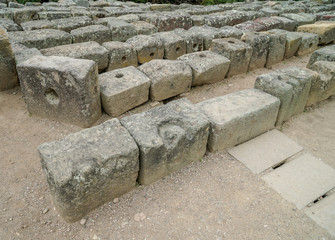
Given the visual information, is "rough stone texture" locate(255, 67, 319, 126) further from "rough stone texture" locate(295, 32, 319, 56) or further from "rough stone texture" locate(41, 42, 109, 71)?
"rough stone texture" locate(295, 32, 319, 56)

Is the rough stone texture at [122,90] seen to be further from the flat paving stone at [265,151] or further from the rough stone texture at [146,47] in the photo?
the flat paving stone at [265,151]

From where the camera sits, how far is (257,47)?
4996 millimetres

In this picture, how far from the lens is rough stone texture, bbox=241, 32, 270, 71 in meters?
4.93

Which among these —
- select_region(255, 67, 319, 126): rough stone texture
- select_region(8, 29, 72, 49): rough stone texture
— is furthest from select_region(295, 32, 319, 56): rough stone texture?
select_region(8, 29, 72, 49): rough stone texture

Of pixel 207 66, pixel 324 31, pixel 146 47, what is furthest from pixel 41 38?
pixel 324 31

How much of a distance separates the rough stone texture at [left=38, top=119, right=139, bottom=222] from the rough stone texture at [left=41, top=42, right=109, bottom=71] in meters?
2.05

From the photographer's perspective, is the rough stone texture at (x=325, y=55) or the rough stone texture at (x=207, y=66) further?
the rough stone texture at (x=325, y=55)

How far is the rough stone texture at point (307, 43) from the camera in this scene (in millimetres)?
5957

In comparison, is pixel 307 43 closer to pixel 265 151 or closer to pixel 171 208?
pixel 265 151

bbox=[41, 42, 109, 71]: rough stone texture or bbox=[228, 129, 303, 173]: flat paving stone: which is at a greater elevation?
bbox=[41, 42, 109, 71]: rough stone texture

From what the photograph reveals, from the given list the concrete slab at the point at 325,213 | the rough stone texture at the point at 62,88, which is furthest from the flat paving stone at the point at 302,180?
the rough stone texture at the point at 62,88

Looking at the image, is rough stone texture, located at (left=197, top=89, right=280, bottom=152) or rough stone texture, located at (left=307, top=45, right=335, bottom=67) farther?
rough stone texture, located at (left=307, top=45, right=335, bottom=67)

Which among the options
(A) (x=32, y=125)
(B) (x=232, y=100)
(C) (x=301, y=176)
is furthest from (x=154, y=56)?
(C) (x=301, y=176)

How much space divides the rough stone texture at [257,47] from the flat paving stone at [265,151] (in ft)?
7.20
